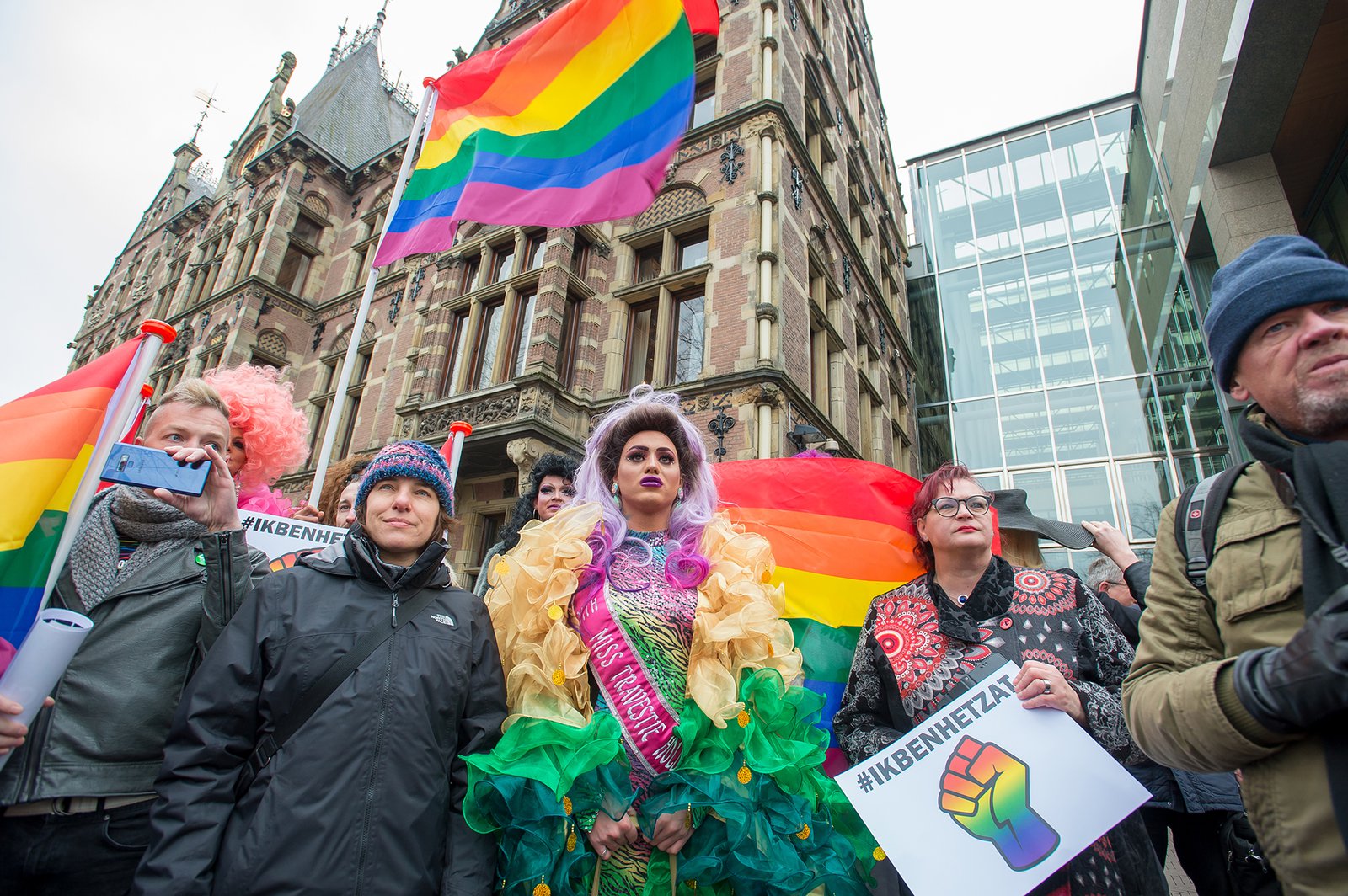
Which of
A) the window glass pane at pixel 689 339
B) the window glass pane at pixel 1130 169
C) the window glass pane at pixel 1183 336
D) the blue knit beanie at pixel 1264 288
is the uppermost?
the window glass pane at pixel 1130 169

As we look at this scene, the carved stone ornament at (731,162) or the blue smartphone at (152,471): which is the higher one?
the carved stone ornament at (731,162)

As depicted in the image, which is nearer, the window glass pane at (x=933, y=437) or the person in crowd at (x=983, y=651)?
the person in crowd at (x=983, y=651)

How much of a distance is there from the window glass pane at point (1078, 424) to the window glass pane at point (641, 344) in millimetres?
10792

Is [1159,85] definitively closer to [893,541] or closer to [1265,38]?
[1265,38]

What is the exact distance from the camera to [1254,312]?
139 centimetres

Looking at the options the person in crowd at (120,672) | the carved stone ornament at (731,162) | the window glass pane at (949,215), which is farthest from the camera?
the window glass pane at (949,215)

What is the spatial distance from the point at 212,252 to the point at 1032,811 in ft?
92.2

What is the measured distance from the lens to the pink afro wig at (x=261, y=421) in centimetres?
277

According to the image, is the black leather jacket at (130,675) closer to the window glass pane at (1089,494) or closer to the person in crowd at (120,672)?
the person in crowd at (120,672)

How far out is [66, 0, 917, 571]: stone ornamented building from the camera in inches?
380

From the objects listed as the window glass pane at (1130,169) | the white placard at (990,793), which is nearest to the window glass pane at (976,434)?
the window glass pane at (1130,169)

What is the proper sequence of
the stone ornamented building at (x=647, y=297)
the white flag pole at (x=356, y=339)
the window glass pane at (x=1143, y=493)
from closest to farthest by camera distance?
the white flag pole at (x=356, y=339), the stone ornamented building at (x=647, y=297), the window glass pane at (x=1143, y=493)

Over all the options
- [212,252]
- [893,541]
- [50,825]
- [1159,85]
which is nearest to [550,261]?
[893,541]

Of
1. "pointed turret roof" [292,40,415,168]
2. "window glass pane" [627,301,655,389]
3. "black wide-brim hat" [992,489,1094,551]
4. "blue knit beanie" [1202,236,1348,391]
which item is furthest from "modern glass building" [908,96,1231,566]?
"pointed turret roof" [292,40,415,168]
